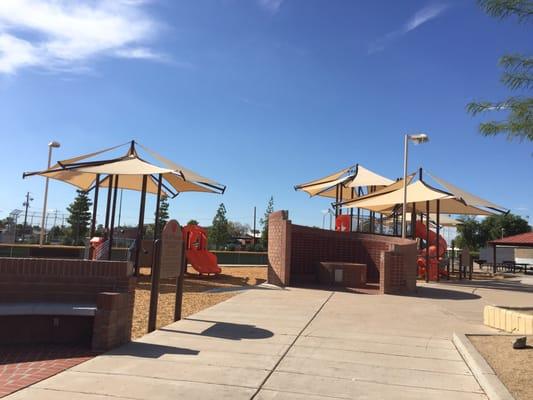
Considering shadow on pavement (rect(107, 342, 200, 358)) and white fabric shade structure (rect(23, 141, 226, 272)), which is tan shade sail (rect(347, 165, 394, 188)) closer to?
white fabric shade structure (rect(23, 141, 226, 272))

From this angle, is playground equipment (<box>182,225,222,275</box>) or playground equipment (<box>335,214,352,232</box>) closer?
playground equipment (<box>182,225,222,275</box>)

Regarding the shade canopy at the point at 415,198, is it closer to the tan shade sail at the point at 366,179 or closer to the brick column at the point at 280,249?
the tan shade sail at the point at 366,179

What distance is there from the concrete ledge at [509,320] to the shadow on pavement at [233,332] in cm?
445

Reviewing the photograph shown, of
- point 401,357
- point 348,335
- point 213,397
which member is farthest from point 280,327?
point 213,397

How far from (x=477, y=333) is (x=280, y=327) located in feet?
11.2

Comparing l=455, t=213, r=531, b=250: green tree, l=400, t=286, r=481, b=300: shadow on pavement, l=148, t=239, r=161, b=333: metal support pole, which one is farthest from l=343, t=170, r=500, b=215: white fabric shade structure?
l=455, t=213, r=531, b=250: green tree

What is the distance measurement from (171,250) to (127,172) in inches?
244

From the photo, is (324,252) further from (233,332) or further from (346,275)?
(233,332)

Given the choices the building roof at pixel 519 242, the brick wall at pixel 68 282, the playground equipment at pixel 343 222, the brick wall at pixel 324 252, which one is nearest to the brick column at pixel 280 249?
the brick wall at pixel 324 252

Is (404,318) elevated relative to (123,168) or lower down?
lower down

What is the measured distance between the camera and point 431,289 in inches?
687

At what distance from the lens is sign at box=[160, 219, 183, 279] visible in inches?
336

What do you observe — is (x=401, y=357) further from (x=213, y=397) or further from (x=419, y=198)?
(x=419, y=198)

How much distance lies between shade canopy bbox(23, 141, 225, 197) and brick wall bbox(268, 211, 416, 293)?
3.23 metres
